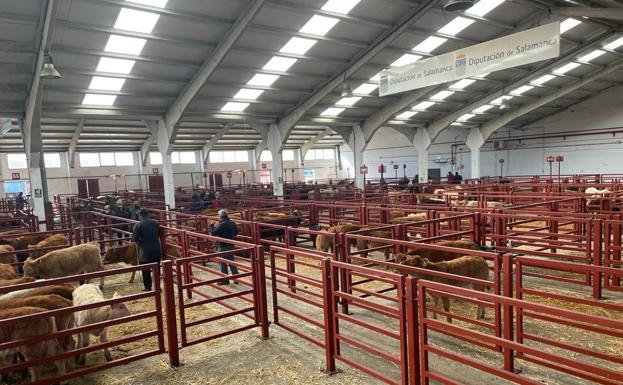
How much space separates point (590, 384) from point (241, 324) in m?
4.53

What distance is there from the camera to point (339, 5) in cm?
1273

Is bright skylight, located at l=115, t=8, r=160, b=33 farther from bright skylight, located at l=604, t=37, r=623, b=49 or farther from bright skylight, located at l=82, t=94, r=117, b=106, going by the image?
bright skylight, located at l=604, t=37, r=623, b=49

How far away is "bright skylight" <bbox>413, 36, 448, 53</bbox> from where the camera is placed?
1603 centimetres

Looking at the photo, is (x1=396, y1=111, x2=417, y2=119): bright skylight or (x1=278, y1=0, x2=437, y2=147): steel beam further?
(x1=396, y1=111, x2=417, y2=119): bright skylight

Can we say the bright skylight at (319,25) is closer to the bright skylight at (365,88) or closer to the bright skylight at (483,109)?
the bright skylight at (365,88)

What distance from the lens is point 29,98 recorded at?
1481cm

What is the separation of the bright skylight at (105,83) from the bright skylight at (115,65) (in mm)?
610

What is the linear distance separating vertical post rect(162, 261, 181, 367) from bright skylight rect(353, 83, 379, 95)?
16.4 m

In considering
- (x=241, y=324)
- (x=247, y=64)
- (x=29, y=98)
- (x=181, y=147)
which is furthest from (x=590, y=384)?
(x=181, y=147)

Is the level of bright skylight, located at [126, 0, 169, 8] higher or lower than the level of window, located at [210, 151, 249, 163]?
higher

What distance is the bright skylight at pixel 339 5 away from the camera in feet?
41.2

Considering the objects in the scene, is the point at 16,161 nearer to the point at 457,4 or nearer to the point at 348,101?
the point at 348,101

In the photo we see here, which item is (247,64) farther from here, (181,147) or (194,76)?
(181,147)

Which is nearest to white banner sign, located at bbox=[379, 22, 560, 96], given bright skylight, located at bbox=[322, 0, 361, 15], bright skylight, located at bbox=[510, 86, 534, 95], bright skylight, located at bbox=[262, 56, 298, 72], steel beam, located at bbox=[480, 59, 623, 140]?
bright skylight, located at bbox=[322, 0, 361, 15]
